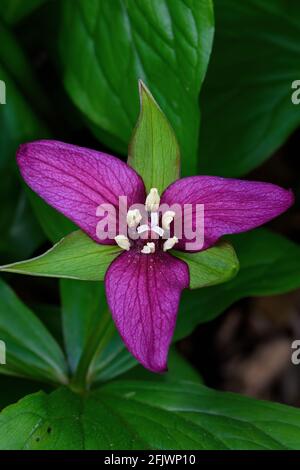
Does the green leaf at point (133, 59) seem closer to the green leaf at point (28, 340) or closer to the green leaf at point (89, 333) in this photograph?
the green leaf at point (89, 333)

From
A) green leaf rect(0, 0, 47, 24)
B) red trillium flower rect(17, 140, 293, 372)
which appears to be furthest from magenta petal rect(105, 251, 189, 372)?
green leaf rect(0, 0, 47, 24)

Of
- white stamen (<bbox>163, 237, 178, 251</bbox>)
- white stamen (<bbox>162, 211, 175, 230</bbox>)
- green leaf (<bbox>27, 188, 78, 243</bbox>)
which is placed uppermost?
white stamen (<bbox>162, 211, 175, 230</bbox>)

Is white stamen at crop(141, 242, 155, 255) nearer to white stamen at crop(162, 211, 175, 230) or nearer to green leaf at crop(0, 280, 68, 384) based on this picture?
white stamen at crop(162, 211, 175, 230)

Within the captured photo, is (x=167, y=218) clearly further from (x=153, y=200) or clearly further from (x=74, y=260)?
(x=74, y=260)

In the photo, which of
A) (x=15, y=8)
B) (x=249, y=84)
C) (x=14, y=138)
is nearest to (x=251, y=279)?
(x=249, y=84)

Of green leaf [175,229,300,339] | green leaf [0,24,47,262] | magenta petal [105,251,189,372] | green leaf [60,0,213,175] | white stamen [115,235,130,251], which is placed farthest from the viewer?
green leaf [0,24,47,262]

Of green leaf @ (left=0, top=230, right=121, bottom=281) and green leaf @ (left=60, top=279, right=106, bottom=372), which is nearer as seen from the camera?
green leaf @ (left=0, top=230, right=121, bottom=281)

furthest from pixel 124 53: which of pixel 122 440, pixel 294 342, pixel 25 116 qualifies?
pixel 294 342
